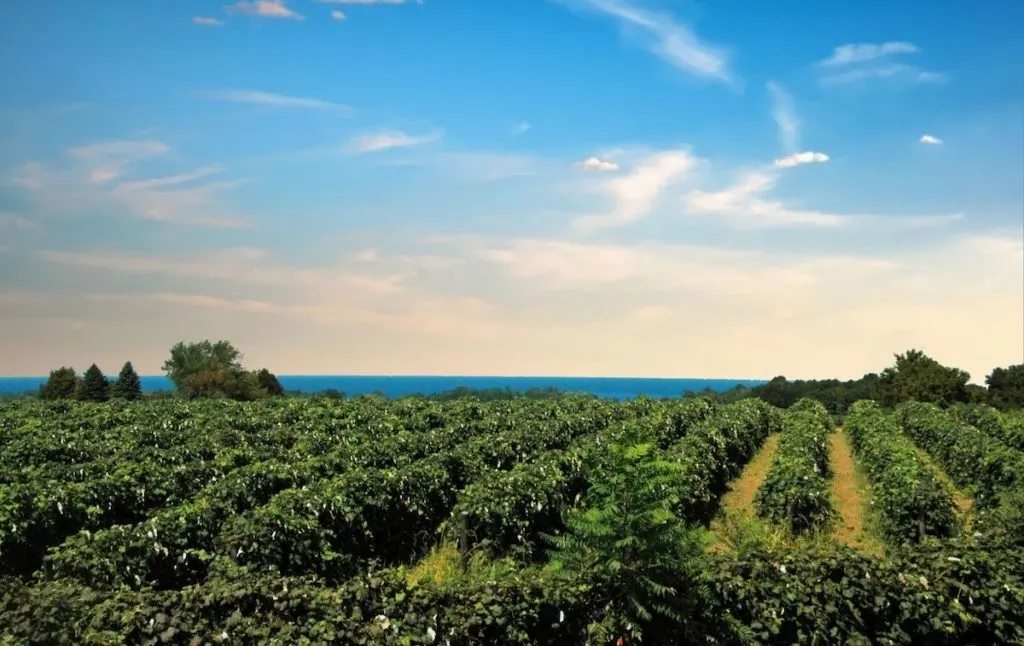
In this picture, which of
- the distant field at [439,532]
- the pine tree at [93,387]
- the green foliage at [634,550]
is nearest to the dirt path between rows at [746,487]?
the distant field at [439,532]

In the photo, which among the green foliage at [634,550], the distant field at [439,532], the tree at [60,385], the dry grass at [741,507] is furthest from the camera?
the tree at [60,385]

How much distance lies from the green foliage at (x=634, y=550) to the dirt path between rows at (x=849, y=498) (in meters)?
7.73

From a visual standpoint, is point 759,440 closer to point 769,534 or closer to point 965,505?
point 965,505

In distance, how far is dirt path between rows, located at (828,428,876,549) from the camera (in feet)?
63.0

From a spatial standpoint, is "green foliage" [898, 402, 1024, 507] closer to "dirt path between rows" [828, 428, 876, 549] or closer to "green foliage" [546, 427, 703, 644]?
"dirt path between rows" [828, 428, 876, 549]

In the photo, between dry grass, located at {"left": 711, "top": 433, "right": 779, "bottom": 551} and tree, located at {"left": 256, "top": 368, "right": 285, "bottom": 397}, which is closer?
dry grass, located at {"left": 711, "top": 433, "right": 779, "bottom": 551}

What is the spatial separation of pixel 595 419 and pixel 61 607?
27.3m

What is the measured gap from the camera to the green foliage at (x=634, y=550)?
9.13 meters

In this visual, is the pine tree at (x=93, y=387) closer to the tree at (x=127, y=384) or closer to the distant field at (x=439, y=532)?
the tree at (x=127, y=384)

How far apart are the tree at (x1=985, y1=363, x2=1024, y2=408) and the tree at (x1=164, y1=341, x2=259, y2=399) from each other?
248 feet

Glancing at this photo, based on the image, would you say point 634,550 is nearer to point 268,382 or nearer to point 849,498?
point 849,498

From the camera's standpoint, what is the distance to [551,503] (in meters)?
17.3

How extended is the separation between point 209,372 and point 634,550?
79.5 metres

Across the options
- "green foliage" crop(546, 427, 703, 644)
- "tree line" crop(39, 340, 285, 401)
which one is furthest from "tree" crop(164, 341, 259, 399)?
"green foliage" crop(546, 427, 703, 644)
